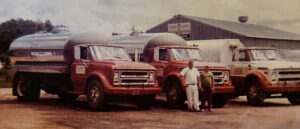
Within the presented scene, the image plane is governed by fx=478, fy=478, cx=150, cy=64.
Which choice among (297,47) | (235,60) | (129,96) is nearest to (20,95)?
(129,96)

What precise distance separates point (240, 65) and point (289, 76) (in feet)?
6.16

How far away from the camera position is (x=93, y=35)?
16.8 metres

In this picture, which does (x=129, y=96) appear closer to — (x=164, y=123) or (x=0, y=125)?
(x=164, y=123)

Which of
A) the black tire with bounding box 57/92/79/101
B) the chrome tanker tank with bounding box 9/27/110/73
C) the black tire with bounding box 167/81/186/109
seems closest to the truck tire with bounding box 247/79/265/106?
the black tire with bounding box 167/81/186/109

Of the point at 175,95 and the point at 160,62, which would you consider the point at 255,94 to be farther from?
the point at 160,62

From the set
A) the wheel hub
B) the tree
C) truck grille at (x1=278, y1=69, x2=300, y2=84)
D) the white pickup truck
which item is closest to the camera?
the white pickup truck

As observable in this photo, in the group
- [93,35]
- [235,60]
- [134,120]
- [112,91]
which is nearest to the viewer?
[134,120]

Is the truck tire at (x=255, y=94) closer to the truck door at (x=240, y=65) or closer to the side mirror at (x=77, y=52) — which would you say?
the truck door at (x=240, y=65)

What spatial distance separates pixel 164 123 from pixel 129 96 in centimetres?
305

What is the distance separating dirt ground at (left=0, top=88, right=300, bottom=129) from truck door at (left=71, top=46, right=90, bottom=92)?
82cm

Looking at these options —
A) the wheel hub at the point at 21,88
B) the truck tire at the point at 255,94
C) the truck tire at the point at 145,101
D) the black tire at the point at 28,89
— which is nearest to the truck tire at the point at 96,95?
the truck tire at the point at 145,101

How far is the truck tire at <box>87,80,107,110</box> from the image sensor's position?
1419 cm

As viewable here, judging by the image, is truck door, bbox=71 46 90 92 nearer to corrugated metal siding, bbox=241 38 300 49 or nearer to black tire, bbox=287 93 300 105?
black tire, bbox=287 93 300 105

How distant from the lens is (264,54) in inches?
704
